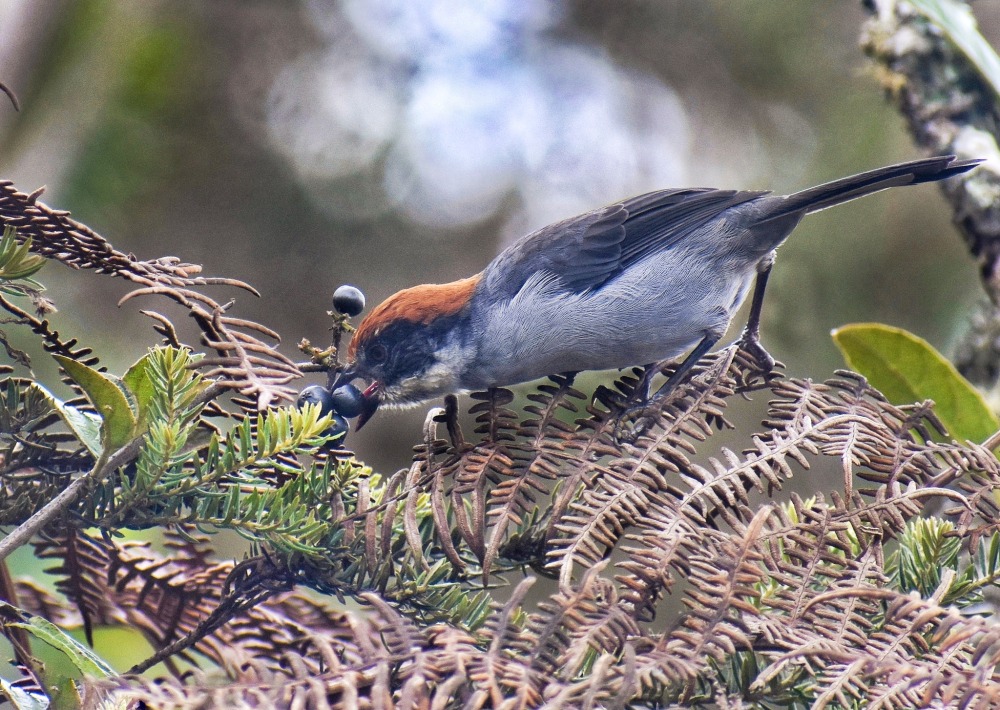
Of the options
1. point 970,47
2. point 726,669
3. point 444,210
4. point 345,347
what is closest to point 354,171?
point 444,210

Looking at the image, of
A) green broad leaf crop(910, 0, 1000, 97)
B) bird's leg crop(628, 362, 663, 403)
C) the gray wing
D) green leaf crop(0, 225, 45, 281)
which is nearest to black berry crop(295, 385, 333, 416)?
green leaf crop(0, 225, 45, 281)

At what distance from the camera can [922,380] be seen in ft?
6.89

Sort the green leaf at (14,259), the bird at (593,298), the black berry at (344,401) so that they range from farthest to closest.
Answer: the bird at (593,298) < the black berry at (344,401) < the green leaf at (14,259)

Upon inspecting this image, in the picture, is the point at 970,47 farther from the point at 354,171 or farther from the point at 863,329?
the point at 354,171

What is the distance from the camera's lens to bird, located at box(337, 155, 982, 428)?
2676 mm

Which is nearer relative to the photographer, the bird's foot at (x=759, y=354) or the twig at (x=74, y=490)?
the twig at (x=74, y=490)

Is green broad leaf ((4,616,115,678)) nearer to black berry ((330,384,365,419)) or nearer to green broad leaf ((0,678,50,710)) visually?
green broad leaf ((0,678,50,710))

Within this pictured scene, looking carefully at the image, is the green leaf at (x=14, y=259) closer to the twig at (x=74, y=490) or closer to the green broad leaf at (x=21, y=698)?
the twig at (x=74, y=490)

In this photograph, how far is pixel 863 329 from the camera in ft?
7.03

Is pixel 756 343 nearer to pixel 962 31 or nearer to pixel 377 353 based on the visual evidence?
pixel 377 353

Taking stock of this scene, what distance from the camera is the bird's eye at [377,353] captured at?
2592 millimetres

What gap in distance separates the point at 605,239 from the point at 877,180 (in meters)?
0.90

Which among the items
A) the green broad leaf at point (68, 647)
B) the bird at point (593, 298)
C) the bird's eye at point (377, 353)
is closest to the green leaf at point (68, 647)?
the green broad leaf at point (68, 647)

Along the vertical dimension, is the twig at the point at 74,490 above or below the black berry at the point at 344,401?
below
